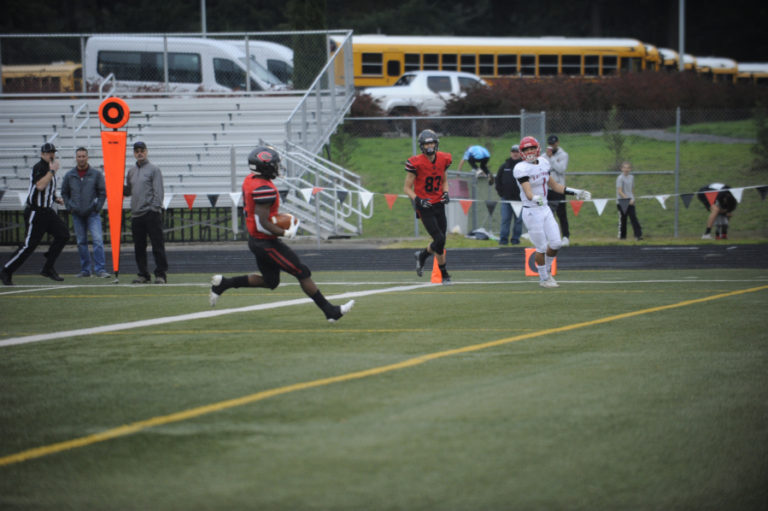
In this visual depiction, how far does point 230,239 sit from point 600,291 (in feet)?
40.6

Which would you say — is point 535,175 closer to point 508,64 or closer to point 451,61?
point 451,61

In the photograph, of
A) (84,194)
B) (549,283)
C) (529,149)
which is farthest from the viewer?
(84,194)

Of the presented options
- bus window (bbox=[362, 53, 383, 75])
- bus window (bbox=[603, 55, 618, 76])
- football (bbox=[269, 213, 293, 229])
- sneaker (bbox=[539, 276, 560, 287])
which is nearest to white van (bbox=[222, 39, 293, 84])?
bus window (bbox=[362, 53, 383, 75])

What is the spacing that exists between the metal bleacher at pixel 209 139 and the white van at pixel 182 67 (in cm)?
71

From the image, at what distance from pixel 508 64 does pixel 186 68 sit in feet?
42.7

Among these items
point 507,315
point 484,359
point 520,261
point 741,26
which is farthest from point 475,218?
point 741,26

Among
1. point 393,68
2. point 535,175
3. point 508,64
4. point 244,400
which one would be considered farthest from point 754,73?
point 244,400

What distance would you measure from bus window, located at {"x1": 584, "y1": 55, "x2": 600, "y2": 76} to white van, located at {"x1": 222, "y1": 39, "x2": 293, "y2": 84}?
1209 centimetres

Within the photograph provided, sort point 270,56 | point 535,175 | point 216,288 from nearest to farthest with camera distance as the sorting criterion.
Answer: point 216,288 < point 535,175 < point 270,56

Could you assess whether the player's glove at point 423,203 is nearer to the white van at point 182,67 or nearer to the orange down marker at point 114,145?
the orange down marker at point 114,145

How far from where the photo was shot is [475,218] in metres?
21.2

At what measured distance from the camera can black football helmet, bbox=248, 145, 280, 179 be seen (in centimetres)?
904

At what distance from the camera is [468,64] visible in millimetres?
36000

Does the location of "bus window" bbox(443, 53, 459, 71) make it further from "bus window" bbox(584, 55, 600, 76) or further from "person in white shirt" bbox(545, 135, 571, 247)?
"person in white shirt" bbox(545, 135, 571, 247)
